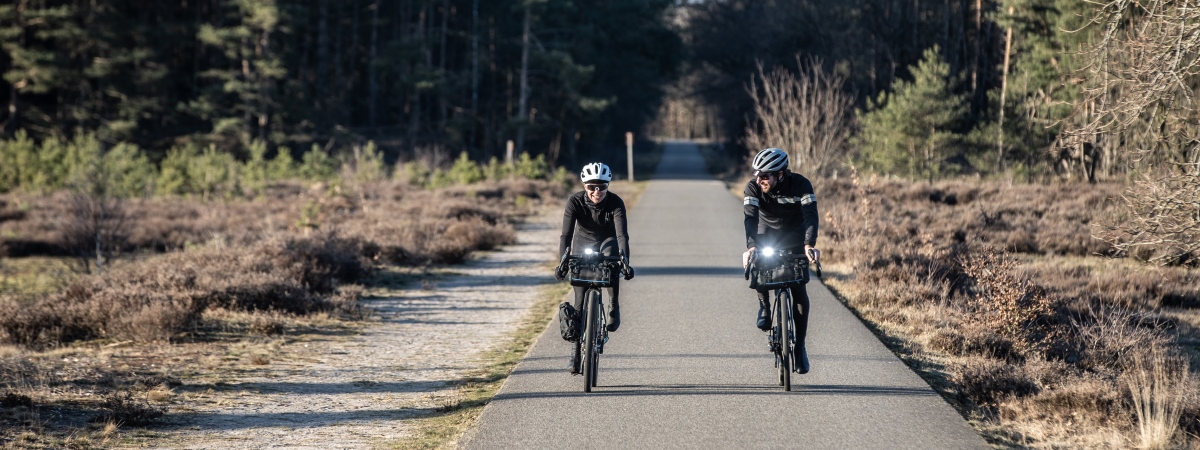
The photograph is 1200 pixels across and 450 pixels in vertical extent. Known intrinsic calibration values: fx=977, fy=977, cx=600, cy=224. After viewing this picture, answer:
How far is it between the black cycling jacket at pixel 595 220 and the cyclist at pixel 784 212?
89cm

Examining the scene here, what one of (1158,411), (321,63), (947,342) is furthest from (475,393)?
(321,63)

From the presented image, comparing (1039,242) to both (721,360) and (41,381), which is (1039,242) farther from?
(41,381)

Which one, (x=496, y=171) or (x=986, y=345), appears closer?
(x=986, y=345)

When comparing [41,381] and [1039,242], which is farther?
[1039,242]

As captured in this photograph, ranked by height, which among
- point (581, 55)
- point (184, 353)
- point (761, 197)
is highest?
point (581, 55)

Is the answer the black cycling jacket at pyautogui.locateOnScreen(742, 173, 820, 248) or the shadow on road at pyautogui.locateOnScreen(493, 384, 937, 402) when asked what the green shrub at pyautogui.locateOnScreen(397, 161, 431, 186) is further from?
the black cycling jacket at pyautogui.locateOnScreen(742, 173, 820, 248)

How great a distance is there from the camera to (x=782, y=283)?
6816mm

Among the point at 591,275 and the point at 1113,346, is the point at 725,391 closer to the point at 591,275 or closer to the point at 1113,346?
the point at 591,275

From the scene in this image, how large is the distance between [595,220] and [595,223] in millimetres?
45

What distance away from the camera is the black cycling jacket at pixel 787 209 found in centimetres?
688

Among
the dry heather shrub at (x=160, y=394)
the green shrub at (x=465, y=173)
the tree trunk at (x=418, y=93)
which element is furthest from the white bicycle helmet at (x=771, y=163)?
the tree trunk at (x=418, y=93)

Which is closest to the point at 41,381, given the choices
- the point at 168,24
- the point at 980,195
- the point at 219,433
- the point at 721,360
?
the point at 219,433

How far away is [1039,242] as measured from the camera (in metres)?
18.0

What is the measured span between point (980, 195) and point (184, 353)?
73.2 feet
